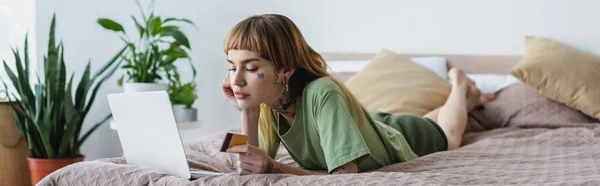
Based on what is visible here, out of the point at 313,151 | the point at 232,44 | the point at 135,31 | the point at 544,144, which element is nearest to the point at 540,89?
the point at 544,144

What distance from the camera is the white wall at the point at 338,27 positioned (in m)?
3.34

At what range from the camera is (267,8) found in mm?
3930

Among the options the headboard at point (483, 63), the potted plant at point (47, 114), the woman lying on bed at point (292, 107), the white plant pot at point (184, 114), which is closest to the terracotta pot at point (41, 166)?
the potted plant at point (47, 114)

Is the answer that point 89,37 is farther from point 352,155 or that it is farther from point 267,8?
point 352,155

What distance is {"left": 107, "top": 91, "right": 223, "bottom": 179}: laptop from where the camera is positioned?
1.48 metres

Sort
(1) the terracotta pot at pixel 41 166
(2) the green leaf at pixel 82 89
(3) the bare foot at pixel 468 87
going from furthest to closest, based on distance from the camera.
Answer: (2) the green leaf at pixel 82 89, (1) the terracotta pot at pixel 41 166, (3) the bare foot at pixel 468 87

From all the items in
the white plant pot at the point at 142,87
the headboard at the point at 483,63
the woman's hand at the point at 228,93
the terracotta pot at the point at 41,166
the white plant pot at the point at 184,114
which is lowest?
the terracotta pot at the point at 41,166

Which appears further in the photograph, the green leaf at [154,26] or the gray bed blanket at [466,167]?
the green leaf at [154,26]

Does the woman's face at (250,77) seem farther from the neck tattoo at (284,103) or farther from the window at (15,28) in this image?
the window at (15,28)

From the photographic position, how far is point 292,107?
1811 mm

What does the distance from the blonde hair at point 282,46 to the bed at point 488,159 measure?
0.27 m

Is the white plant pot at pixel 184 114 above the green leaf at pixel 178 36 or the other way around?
the other way around

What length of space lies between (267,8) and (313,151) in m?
2.17

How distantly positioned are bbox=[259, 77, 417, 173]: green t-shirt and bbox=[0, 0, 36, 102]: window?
209cm
